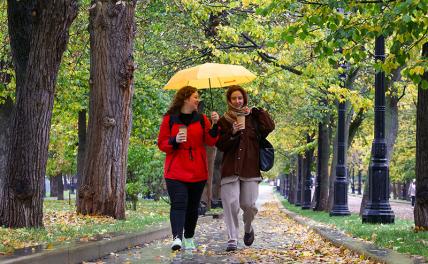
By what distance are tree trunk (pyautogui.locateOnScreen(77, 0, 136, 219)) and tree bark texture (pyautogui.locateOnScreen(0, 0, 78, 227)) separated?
3810mm

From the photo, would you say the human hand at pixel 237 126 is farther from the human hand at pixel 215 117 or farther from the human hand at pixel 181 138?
the human hand at pixel 181 138

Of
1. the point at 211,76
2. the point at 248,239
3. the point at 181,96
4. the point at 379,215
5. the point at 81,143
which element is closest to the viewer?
the point at 181,96

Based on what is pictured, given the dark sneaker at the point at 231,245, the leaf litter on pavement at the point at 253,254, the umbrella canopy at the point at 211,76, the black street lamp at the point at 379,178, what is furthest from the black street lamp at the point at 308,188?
the dark sneaker at the point at 231,245

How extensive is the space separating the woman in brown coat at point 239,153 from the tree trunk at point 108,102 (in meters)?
5.43

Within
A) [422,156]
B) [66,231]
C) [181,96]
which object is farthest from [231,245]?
[422,156]

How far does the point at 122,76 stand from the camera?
14906mm

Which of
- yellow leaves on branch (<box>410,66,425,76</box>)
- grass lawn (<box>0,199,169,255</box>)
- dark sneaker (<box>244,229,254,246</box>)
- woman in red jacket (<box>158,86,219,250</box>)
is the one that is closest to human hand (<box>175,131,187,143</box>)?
woman in red jacket (<box>158,86,219,250</box>)

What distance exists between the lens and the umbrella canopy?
10.2m

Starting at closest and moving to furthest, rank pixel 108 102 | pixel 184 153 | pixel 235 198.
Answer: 1. pixel 184 153
2. pixel 235 198
3. pixel 108 102

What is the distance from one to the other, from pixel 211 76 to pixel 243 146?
3.55 ft

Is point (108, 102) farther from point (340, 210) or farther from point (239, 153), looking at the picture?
point (340, 210)

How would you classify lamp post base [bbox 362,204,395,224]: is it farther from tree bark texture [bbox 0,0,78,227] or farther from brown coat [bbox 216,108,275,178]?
tree bark texture [bbox 0,0,78,227]

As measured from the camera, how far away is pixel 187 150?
9.60 metres

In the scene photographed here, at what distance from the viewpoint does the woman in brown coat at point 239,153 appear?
9.84 meters
